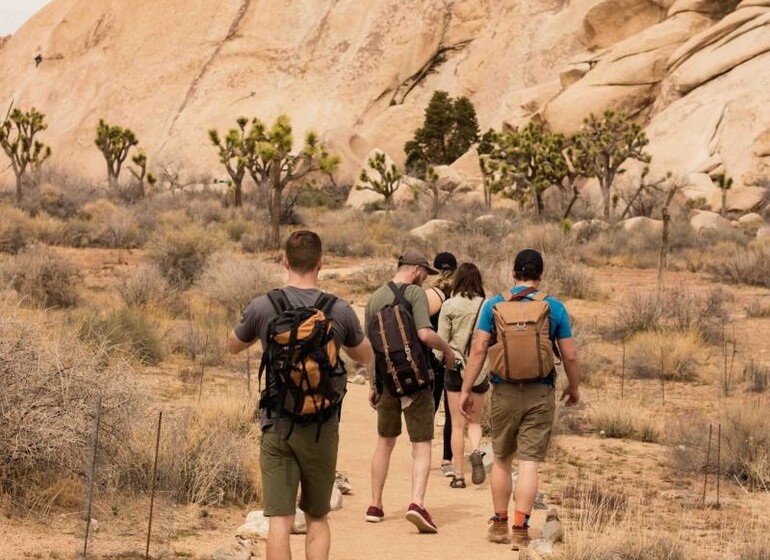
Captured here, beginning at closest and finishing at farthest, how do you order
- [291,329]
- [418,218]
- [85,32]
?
1. [291,329]
2. [418,218]
3. [85,32]

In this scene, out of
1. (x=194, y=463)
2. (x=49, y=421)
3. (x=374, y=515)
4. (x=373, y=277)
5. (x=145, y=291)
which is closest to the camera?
(x=49, y=421)

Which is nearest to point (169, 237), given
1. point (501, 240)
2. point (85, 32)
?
point (501, 240)

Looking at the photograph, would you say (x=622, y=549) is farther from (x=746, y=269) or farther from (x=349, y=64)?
(x=349, y=64)

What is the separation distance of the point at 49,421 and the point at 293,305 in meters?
2.42

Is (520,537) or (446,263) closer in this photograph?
(520,537)

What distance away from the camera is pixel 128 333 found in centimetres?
1306

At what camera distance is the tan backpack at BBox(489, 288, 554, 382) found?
257 inches

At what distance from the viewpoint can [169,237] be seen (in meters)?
21.9

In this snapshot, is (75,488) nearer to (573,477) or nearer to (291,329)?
(291,329)

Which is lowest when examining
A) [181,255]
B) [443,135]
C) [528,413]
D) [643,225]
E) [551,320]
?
[528,413]

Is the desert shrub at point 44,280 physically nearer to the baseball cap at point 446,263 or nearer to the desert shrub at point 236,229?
the baseball cap at point 446,263

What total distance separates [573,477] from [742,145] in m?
32.5

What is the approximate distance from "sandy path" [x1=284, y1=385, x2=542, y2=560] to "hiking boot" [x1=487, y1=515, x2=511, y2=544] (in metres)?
0.04

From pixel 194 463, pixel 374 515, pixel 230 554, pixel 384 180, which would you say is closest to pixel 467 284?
pixel 374 515
